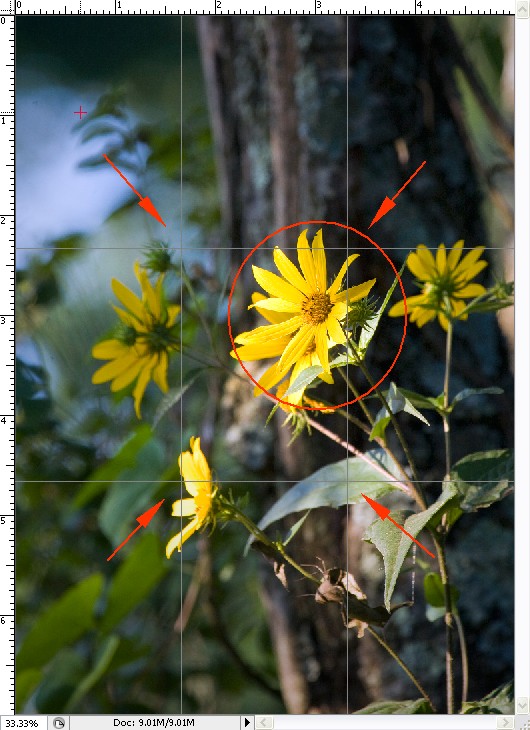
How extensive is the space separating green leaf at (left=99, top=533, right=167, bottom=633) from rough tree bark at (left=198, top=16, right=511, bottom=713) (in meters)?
0.09

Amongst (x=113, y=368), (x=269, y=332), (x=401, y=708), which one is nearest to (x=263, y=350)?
(x=269, y=332)

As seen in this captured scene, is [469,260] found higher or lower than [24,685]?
higher

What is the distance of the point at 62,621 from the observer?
1.86ft

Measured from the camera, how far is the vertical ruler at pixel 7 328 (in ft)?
1.80

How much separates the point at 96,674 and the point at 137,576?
0.24 feet

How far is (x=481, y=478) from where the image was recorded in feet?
1.48

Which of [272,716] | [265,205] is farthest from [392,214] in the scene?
[272,716]

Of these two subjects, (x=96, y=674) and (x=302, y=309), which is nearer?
(x=302, y=309)

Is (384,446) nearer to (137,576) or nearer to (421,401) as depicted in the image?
Answer: (421,401)

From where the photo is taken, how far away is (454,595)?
18.5 inches

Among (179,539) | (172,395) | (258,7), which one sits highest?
(258,7)

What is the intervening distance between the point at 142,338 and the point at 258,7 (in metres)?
0.25

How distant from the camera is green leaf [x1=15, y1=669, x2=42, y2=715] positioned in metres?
0.55

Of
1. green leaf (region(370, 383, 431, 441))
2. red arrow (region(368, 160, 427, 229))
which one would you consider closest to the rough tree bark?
red arrow (region(368, 160, 427, 229))
